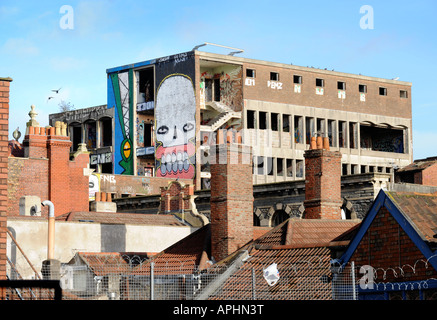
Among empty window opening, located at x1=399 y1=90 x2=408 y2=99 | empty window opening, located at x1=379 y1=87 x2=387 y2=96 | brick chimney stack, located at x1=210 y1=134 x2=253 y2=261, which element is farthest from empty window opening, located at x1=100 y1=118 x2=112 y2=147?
brick chimney stack, located at x1=210 y1=134 x2=253 y2=261

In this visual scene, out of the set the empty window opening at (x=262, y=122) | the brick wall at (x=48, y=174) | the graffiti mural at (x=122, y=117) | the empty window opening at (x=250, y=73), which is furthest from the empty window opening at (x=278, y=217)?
the graffiti mural at (x=122, y=117)

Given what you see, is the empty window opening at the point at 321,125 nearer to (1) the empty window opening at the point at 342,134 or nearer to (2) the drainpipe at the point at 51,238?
(1) the empty window opening at the point at 342,134

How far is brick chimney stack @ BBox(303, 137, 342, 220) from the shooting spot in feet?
101

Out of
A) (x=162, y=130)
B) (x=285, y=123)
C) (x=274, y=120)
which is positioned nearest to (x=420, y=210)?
(x=162, y=130)

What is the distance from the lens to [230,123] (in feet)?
262

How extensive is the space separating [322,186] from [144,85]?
5486cm

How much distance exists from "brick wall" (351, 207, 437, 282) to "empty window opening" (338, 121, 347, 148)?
221ft

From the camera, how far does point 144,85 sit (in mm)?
83750

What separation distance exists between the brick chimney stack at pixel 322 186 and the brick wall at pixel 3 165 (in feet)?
56.5

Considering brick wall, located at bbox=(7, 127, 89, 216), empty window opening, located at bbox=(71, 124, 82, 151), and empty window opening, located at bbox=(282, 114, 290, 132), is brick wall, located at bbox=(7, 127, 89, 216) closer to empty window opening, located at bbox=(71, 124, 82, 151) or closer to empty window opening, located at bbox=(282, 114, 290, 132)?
empty window opening, located at bbox=(282, 114, 290, 132)

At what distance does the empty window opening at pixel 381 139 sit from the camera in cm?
9094

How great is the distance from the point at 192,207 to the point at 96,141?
4318 centimetres

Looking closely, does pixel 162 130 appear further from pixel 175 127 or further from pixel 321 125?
pixel 321 125
